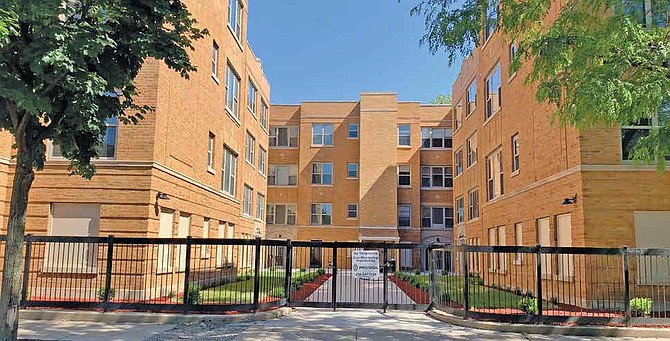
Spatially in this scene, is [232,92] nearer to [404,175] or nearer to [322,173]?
[322,173]

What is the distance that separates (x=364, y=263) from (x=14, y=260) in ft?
27.5

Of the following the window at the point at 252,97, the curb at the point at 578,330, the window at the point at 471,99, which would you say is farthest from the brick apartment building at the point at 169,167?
the window at the point at 471,99

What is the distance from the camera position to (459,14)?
32.0ft

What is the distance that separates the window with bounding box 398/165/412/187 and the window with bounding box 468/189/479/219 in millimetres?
13669

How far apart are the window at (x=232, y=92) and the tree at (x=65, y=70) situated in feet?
52.7

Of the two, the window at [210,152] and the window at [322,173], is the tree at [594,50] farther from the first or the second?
the window at [322,173]

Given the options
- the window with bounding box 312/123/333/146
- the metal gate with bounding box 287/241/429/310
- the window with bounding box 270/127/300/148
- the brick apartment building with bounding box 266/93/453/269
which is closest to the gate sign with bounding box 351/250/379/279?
the metal gate with bounding box 287/241/429/310

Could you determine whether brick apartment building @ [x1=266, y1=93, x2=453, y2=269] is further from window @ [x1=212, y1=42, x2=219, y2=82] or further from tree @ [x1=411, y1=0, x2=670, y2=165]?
tree @ [x1=411, y1=0, x2=670, y2=165]

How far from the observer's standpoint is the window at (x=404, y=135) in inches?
1767

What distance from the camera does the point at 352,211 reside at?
4359 centimetres

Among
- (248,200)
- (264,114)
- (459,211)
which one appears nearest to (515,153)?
(459,211)

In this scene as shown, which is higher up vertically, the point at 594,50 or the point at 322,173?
the point at 322,173

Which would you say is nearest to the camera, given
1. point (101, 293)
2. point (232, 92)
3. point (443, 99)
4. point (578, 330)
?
point (578, 330)

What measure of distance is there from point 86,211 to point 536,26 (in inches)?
503
